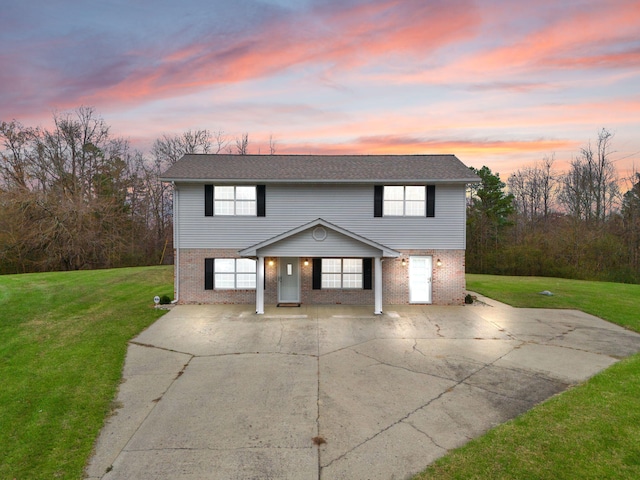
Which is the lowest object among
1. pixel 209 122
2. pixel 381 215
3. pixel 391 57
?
pixel 381 215

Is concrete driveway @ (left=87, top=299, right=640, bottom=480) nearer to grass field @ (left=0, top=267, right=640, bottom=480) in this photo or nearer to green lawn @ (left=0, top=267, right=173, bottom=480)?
grass field @ (left=0, top=267, right=640, bottom=480)

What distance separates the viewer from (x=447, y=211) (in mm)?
13414

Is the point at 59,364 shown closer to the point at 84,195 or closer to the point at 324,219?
the point at 324,219

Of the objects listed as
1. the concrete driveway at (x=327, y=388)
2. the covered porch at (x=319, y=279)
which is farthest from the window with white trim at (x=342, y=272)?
the concrete driveway at (x=327, y=388)

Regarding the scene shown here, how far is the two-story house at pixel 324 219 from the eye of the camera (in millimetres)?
13414

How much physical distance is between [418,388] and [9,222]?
27466 mm

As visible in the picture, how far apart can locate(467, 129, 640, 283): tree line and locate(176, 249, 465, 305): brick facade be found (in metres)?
16.7

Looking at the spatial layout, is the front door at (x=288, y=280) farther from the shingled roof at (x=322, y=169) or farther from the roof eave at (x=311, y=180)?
the shingled roof at (x=322, y=169)

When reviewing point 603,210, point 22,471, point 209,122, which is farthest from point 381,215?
point 603,210

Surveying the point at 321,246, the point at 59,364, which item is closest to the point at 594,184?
the point at 321,246

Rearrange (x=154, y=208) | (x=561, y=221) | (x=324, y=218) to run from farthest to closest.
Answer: (x=154, y=208), (x=561, y=221), (x=324, y=218)

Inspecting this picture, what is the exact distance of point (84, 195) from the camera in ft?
87.6

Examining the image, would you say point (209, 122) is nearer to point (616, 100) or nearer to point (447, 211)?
point (447, 211)

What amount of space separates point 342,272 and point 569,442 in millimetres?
9569
